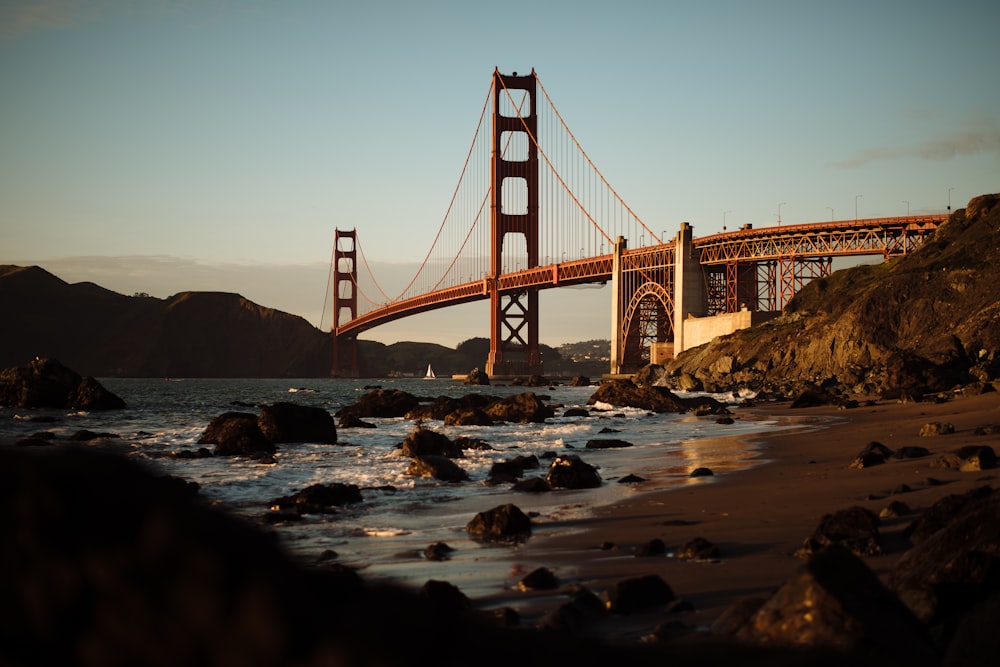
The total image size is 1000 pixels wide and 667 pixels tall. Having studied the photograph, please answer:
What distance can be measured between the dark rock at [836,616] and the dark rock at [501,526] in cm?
526

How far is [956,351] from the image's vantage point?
32.6 meters

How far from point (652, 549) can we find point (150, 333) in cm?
13327

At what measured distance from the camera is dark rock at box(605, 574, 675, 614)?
17.1 feet

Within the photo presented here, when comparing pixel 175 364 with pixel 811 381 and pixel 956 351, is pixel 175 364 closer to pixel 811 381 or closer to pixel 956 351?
pixel 811 381

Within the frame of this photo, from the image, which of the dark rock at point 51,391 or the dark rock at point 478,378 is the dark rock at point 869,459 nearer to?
the dark rock at point 51,391

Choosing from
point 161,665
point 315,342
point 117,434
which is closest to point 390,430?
point 117,434

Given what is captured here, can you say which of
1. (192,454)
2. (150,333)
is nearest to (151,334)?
(150,333)

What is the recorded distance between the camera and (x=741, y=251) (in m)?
71.6

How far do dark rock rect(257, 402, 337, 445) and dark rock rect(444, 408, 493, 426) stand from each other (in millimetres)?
5966

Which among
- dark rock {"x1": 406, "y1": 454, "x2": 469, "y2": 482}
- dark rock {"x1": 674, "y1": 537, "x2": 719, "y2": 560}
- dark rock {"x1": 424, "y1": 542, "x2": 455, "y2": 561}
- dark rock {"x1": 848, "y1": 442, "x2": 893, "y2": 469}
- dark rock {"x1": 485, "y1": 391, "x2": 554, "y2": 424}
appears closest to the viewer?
dark rock {"x1": 674, "y1": 537, "x2": 719, "y2": 560}

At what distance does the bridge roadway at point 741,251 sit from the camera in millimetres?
64062

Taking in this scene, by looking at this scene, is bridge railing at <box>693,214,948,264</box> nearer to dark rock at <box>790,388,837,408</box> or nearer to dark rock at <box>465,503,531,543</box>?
dark rock at <box>790,388,837,408</box>

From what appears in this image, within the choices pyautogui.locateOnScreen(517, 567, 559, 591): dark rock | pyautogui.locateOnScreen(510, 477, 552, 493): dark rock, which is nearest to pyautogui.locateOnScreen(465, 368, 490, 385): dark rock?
pyautogui.locateOnScreen(510, 477, 552, 493): dark rock

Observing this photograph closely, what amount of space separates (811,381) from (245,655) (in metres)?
49.1
